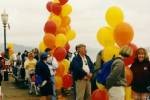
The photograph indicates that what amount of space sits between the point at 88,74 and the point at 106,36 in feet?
5.16

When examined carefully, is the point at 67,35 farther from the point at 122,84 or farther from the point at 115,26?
the point at 122,84

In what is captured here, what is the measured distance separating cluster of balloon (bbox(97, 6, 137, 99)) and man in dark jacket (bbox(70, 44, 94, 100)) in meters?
1.07

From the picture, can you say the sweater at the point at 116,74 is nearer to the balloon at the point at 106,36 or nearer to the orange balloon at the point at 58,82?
the balloon at the point at 106,36

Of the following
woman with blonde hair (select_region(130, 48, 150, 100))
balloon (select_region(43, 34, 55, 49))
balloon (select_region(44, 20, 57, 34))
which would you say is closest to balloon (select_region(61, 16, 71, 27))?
balloon (select_region(44, 20, 57, 34))

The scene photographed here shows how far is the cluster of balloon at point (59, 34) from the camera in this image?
15.0 m

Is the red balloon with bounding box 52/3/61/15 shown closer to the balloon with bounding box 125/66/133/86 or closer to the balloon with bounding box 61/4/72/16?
the balloon with bounding box 61/4/72/16

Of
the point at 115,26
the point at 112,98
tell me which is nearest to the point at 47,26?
the point at 115,26

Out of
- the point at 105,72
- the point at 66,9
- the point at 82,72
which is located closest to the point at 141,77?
the point at 105,72

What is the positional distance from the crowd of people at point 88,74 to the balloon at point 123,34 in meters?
0.35

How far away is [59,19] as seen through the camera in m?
16.2

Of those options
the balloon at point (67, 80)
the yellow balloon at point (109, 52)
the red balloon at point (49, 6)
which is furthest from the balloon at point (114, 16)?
the red balloon at point (49, 6)

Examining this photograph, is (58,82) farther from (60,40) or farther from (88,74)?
(88,74)

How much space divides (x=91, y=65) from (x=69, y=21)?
439 centimetres

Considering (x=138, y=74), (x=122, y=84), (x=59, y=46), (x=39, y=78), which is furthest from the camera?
(x=59, y=46)
